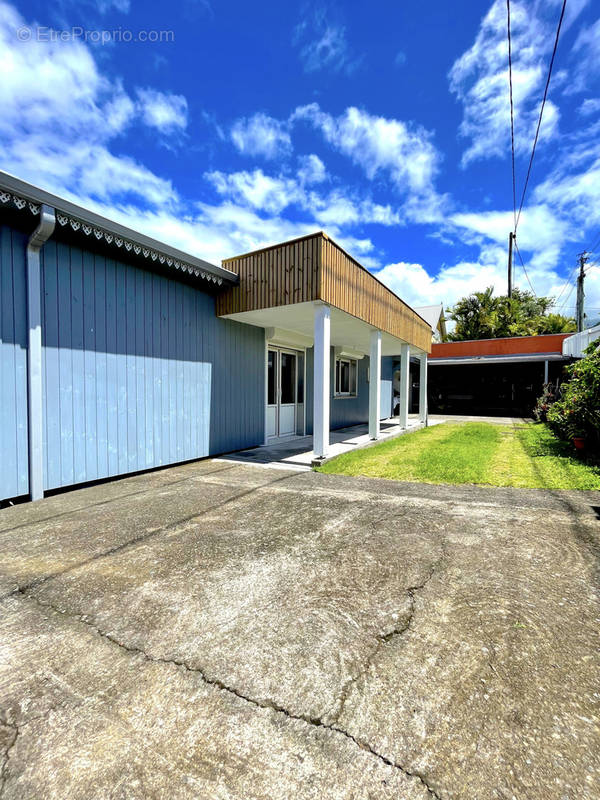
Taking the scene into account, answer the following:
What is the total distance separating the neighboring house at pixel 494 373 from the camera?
16006mm

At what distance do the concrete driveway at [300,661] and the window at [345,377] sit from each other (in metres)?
8.39

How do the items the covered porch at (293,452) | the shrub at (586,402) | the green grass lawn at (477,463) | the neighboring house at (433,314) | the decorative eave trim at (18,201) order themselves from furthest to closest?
the neighboring house at (433,314), the shrub at (586,402), the covered porch at (293,452), the green grass lawn at (477,463), the decorative eave trim at (18,201)

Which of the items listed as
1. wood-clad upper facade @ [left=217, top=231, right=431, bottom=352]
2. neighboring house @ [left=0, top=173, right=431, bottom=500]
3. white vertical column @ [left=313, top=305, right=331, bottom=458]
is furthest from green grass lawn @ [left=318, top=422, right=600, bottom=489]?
wood-clad upper facade @ [left=217, top=231, right=431, bottom=352]

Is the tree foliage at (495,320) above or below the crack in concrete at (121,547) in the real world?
above

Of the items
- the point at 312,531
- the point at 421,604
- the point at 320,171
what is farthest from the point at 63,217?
the point at 320,171

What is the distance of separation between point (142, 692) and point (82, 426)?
4046mm

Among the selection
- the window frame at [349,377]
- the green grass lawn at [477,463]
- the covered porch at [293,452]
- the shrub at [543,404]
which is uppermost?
the window frame at [349,377]

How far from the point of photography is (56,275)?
14.5ft

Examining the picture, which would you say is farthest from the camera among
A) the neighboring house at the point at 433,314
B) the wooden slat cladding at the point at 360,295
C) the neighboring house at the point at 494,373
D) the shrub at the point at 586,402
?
the neighboring house at the point at 433,314

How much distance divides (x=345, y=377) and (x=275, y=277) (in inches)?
261

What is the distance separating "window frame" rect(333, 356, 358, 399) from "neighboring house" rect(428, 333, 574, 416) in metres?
7.09

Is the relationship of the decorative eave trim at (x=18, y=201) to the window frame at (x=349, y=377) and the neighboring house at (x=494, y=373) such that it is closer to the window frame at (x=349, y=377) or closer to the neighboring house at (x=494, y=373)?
the window frame at (x=349, y=377)

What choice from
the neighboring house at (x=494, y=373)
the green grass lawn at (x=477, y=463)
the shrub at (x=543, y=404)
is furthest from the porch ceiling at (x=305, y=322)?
the neighboring house at (x=494, y=373)

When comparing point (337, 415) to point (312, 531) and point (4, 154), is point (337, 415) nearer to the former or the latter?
point (312, 531)
